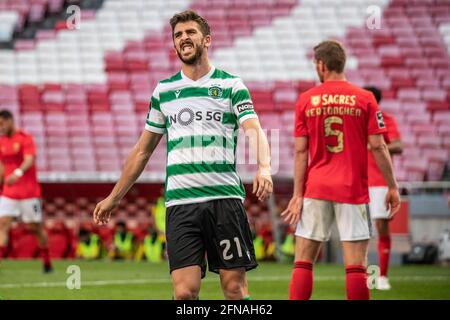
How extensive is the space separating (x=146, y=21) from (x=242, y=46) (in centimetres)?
270

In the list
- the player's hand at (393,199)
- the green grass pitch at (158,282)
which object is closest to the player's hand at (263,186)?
the player's hand at (393,199)

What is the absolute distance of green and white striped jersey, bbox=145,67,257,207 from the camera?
18.4ft

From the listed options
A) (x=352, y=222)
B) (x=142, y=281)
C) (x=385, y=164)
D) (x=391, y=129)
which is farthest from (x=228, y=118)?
(x=142, y=281)

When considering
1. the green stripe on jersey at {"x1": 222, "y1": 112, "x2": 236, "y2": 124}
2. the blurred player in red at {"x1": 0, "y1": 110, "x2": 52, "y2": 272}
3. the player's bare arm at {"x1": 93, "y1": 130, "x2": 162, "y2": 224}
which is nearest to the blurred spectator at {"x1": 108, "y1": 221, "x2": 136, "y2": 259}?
the blurred player in red at {"x1": 0, "y1": 110, "x2": 52, "y2": 272}

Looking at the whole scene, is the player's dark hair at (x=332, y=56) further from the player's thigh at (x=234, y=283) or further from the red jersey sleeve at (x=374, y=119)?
the player's thigh at (x=234, y=283)

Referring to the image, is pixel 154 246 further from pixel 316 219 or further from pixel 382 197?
pixel 316 219

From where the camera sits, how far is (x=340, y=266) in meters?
15.1

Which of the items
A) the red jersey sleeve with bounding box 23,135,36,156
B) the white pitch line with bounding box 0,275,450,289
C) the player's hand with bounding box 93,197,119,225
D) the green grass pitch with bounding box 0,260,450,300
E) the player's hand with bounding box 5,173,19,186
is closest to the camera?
the player's hand with bounding box 93,197,119,225

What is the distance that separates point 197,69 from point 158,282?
6.20 m

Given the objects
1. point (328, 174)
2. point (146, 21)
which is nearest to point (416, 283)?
point (328, 174)

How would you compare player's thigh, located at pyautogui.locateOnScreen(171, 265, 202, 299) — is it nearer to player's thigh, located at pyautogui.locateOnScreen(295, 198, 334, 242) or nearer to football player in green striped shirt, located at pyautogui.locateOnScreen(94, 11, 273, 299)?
football player in green striped shirt, located at pyautogui.locateOnScreen(94, 11, 273, 299)

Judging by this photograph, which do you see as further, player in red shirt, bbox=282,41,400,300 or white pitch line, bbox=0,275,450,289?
white pitch line, bbox=0,275,450,289

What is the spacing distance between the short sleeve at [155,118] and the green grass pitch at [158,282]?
12.6 ft
